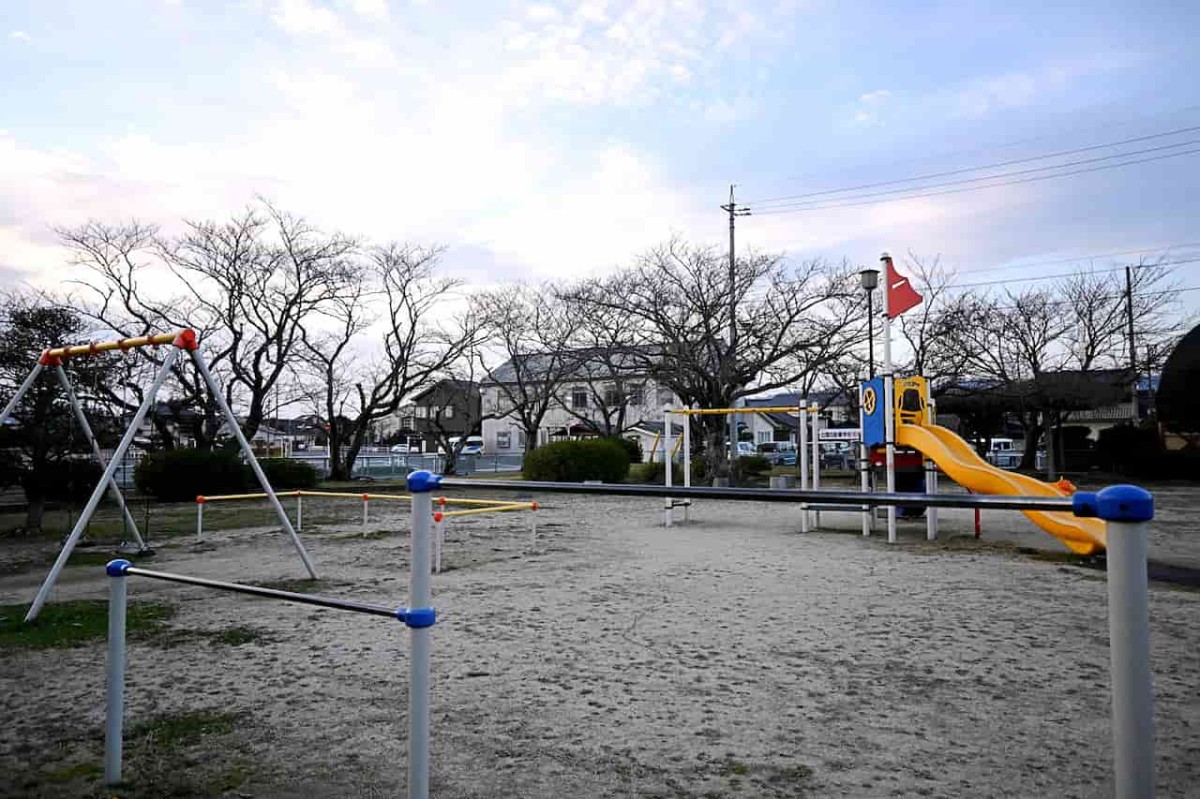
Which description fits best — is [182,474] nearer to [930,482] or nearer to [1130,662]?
[930,482]

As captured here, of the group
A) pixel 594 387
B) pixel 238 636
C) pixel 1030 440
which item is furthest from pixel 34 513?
pixel 1030 440

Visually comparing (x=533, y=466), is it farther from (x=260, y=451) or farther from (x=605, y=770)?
(x=605, y=770)

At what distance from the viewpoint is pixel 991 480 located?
9562 mm

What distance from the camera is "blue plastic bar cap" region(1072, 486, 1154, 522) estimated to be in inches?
52.1

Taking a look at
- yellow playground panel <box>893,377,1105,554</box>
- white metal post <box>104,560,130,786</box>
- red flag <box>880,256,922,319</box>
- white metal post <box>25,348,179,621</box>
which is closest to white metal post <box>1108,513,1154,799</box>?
white metal post <box>104,560,130,786</box>

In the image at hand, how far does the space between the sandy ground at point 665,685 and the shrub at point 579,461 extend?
12871 millimetres

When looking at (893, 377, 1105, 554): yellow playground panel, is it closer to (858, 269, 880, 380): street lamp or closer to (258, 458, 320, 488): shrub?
(858, 269, 880, 380): street lamp

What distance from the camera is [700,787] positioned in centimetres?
274

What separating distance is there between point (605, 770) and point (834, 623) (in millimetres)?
2802

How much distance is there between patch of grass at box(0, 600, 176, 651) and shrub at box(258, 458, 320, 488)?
14397 millimetres

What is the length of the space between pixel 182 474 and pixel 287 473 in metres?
2.94

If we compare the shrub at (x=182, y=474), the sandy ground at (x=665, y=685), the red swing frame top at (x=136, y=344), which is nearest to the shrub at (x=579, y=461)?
the shrub at (x=182, y=474)

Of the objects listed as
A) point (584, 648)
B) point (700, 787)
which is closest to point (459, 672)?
point (584, 648)

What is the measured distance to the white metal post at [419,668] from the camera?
202cm
